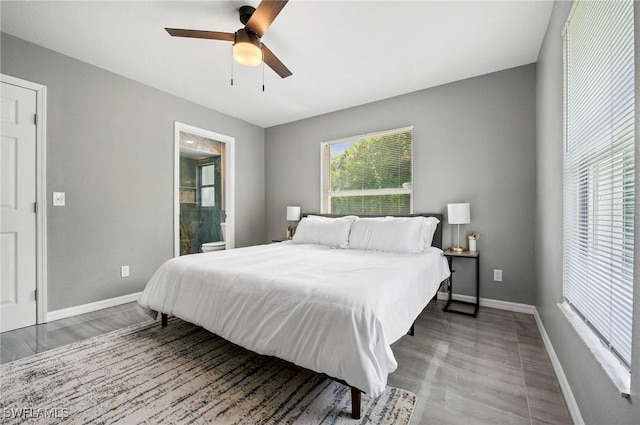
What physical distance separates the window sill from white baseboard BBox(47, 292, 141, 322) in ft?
13.2

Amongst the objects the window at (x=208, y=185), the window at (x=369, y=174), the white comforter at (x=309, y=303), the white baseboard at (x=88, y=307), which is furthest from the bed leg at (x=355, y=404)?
the window at (x=208, y=185)

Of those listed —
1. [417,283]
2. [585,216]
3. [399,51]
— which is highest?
[399,51]

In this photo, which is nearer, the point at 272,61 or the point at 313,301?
the point at 313,301

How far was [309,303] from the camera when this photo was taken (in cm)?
146

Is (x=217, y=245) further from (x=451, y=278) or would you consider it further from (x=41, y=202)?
(x=451, y=278)

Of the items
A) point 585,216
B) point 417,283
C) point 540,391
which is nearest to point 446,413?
point 540,391

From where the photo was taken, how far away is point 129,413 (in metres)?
1.40

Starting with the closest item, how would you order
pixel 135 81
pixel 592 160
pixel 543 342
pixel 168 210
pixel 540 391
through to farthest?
pixel 592 160 → pixel 540 391 → pixel 543 342 → pixel 135 81 → pixel 168 210

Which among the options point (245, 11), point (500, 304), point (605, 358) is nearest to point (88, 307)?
point (245, 11)

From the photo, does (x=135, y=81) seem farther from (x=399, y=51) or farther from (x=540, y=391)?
(x=540, y=391)

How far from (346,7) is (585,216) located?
6.93 ft
